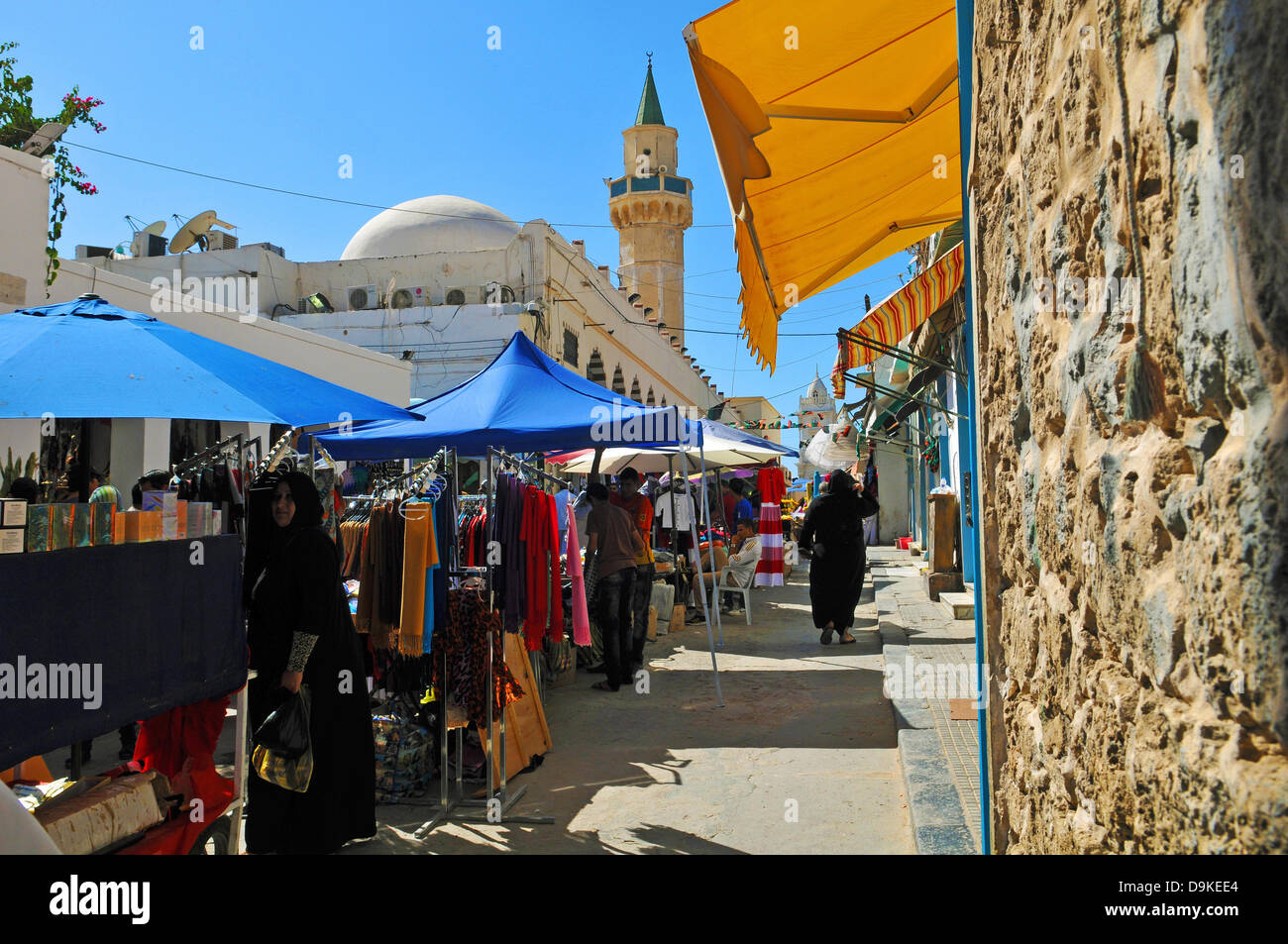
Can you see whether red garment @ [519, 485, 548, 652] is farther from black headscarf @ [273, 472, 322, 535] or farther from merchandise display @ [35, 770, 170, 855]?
merchandise display @ [35, 770, 170, 855]

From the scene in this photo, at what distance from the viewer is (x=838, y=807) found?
15.3ft

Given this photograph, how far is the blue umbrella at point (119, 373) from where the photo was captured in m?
3.48

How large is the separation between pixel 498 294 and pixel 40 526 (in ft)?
56.9

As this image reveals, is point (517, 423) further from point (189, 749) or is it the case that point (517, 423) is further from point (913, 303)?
point (913, 303)

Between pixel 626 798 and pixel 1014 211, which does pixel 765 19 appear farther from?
pixel 626 798

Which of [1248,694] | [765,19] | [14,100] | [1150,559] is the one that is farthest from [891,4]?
[14,100]

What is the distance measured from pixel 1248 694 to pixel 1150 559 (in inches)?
12.3

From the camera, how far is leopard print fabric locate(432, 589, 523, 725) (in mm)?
4961

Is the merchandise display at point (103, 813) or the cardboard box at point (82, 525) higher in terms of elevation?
the cardboard box at point (82, 525)

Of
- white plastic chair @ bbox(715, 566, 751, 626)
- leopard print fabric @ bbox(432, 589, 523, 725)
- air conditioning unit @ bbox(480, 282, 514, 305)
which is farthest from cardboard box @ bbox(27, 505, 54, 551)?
air conditioning unit @ bbox(480, 282, 514, 305)

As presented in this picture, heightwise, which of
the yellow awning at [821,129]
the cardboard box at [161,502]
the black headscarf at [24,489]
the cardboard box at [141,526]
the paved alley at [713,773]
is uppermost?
the yellow awning at [821,129]

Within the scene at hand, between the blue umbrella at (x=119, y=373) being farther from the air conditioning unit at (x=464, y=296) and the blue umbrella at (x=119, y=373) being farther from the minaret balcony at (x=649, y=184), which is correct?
the minaret balcony at (x=649, y=184)

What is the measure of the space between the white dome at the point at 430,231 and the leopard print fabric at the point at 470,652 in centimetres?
1886

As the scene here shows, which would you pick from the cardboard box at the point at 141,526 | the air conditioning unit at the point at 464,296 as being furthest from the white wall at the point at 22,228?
the air conditioning unit at the point at 464,296
